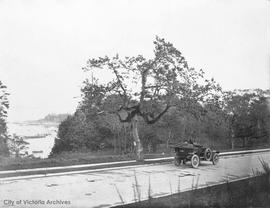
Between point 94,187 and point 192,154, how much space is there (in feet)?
20.0

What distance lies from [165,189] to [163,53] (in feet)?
23.8

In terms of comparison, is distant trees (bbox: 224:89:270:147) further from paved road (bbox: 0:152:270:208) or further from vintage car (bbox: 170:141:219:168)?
paved road (bbox: 0:152:270:208)

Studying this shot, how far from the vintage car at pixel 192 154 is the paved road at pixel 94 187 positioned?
1131 mm

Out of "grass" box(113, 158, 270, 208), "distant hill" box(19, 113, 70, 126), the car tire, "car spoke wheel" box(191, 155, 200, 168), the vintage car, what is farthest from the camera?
the car tire

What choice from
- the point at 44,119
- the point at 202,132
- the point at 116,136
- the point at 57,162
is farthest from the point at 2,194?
the point at 116,136

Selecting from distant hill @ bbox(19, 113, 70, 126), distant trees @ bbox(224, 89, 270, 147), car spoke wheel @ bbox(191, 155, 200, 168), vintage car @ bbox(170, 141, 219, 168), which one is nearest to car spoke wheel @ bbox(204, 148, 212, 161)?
vintage car @ bbox(170, 141, 219, 168)

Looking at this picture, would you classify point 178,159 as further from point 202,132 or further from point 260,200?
point 260,200

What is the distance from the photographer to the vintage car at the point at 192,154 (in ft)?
47.4

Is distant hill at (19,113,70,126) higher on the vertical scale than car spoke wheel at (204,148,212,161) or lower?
higher

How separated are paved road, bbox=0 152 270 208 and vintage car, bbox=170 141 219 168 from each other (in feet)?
3.71

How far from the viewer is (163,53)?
15.3m

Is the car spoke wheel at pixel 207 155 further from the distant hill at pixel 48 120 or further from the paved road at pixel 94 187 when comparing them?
the distant hill at pixel 48 120

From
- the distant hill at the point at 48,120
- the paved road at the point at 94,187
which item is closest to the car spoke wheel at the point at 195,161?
the paved road at the point at 94,187

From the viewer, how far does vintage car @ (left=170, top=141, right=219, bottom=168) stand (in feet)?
47.4
